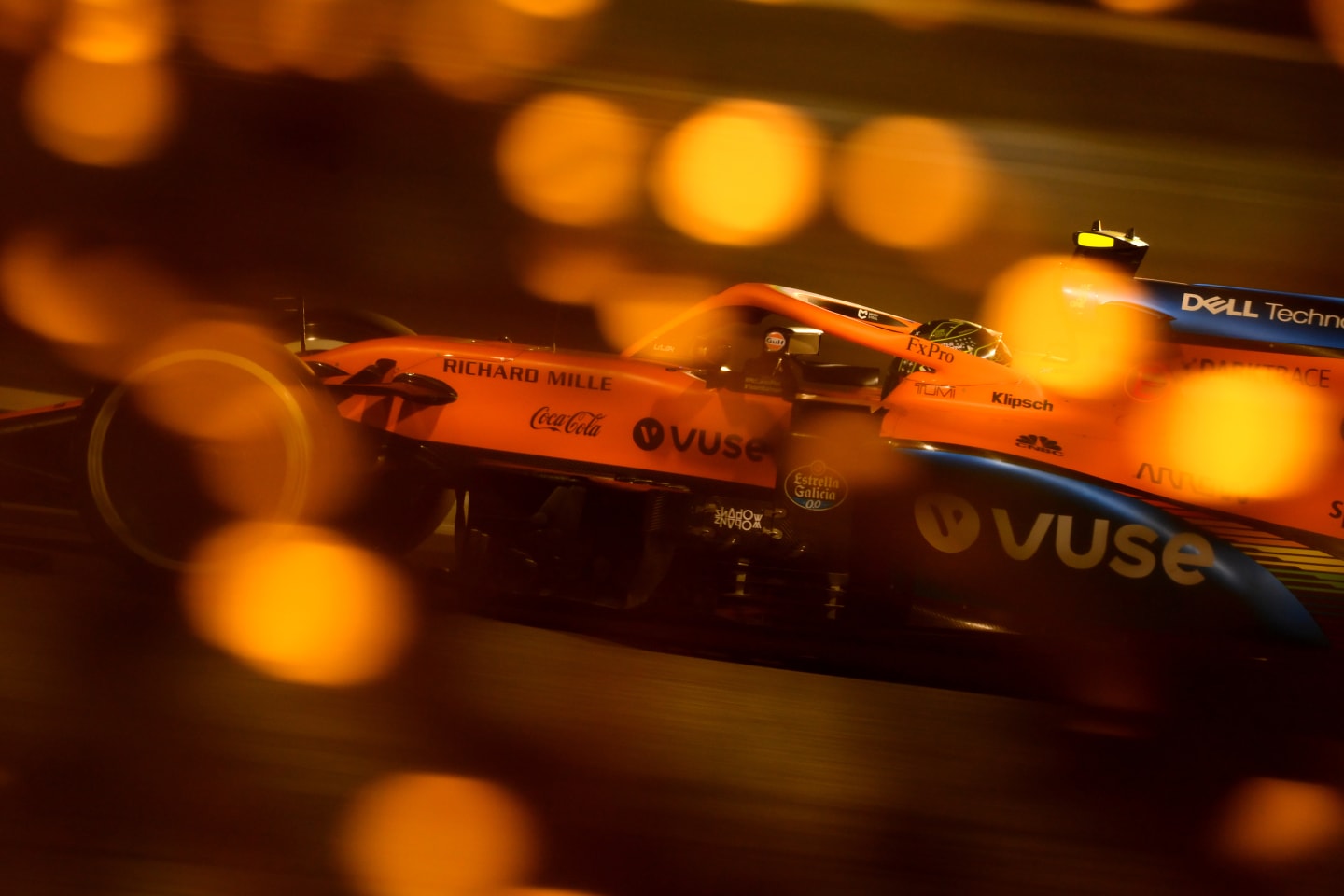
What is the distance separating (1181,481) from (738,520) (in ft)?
4.54

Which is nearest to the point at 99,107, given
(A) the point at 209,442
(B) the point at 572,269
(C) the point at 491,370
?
(B) the point at 572,269

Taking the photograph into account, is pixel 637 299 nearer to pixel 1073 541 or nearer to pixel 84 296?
pixel 84 296

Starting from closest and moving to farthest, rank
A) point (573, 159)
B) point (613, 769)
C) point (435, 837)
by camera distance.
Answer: point (435, 837), point (613, 769), point (573, 159)

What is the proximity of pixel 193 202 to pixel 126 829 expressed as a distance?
17.7 feet

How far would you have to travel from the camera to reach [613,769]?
3312mm

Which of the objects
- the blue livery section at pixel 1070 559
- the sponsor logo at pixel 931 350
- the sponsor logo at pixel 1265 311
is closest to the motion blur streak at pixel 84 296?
the sponsor logo at pixel 931 350

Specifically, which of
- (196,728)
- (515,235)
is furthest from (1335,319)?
(515,235)

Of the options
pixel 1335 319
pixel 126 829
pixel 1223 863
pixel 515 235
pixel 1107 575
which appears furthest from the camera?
pixel 515 235

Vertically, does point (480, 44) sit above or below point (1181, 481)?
above

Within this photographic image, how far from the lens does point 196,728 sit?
3309 mm

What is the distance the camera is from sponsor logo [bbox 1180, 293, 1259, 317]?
4.44 m

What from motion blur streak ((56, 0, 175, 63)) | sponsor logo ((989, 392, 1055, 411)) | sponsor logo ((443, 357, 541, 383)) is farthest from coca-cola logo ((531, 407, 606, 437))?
motion blur streak ((56, 0, 175, 63))

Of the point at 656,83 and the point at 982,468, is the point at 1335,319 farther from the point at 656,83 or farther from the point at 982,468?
the point at 656,83

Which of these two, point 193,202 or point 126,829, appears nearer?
point 126,829
